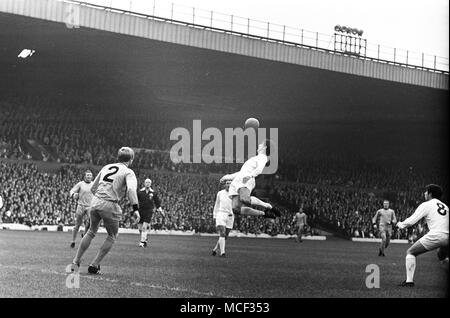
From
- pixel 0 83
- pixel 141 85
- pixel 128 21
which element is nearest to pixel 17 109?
pixel 0 83

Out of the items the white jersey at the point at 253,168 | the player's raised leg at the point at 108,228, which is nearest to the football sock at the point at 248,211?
the white jersey at the point at 253,168

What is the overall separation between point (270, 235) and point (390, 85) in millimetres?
10695

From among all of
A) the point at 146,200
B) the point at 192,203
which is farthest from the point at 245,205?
the point at 192,203

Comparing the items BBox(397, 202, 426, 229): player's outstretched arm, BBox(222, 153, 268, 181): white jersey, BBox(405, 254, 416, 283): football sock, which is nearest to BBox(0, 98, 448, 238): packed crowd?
BBox(222, 153, 268, 181): white jersey

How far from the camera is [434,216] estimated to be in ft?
39.6

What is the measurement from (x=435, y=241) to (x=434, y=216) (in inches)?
17.0

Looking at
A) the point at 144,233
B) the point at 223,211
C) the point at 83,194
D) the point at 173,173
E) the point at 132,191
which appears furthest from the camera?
the point at 173,173

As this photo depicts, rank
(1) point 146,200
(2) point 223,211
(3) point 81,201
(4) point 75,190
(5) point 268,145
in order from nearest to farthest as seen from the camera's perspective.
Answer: (5) point 268,145, (4) point 75,190, (3) point 81,201, (2) point 223,211, (1) point 146,200

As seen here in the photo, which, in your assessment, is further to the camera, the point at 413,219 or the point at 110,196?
the point at 413,219

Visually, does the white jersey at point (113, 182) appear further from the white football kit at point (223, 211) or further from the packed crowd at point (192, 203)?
the packed crowd at point (192, 203)

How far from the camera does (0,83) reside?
1537 inches

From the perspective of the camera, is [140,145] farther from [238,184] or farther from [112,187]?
[238,184]

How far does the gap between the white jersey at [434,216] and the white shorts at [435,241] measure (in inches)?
2.8

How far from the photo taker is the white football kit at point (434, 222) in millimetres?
11898
